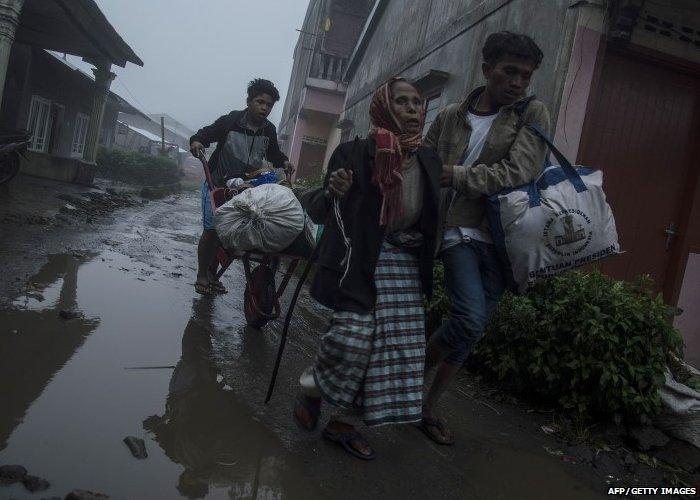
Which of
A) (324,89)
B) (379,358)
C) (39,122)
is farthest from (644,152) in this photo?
(39,122)

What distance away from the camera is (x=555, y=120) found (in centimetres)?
472

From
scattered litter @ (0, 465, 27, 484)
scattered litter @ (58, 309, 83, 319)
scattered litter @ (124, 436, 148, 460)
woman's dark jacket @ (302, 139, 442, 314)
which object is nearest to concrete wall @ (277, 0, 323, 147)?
scattered litter @ (58, 309, 83, 319)

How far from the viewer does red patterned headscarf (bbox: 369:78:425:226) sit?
238 cm

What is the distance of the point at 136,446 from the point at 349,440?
3.01ft

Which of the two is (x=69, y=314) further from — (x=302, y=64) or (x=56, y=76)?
(x=302, y=64)

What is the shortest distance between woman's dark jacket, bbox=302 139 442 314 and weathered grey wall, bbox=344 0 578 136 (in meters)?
2.80

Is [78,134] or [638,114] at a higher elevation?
[638,114]

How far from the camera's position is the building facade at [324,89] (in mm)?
18156

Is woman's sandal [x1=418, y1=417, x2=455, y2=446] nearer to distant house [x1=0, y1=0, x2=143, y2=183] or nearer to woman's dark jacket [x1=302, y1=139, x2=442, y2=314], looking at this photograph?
woman's dark jacket [x1=302, y1=139, x2=442, y2=314]

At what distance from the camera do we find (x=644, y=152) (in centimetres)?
507

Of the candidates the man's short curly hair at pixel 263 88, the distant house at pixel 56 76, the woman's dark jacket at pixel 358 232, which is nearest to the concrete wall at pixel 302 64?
the distant house at pixel 56 76

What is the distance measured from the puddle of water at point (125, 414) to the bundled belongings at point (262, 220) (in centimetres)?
76

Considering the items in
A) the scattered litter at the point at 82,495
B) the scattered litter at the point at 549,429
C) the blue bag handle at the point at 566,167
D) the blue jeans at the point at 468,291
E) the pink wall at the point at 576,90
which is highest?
the pink wall at the point at 576,90

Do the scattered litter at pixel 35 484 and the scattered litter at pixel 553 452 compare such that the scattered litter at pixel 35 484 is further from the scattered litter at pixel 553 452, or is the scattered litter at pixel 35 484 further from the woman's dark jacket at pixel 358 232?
the scattered litter at pixel 553 452
